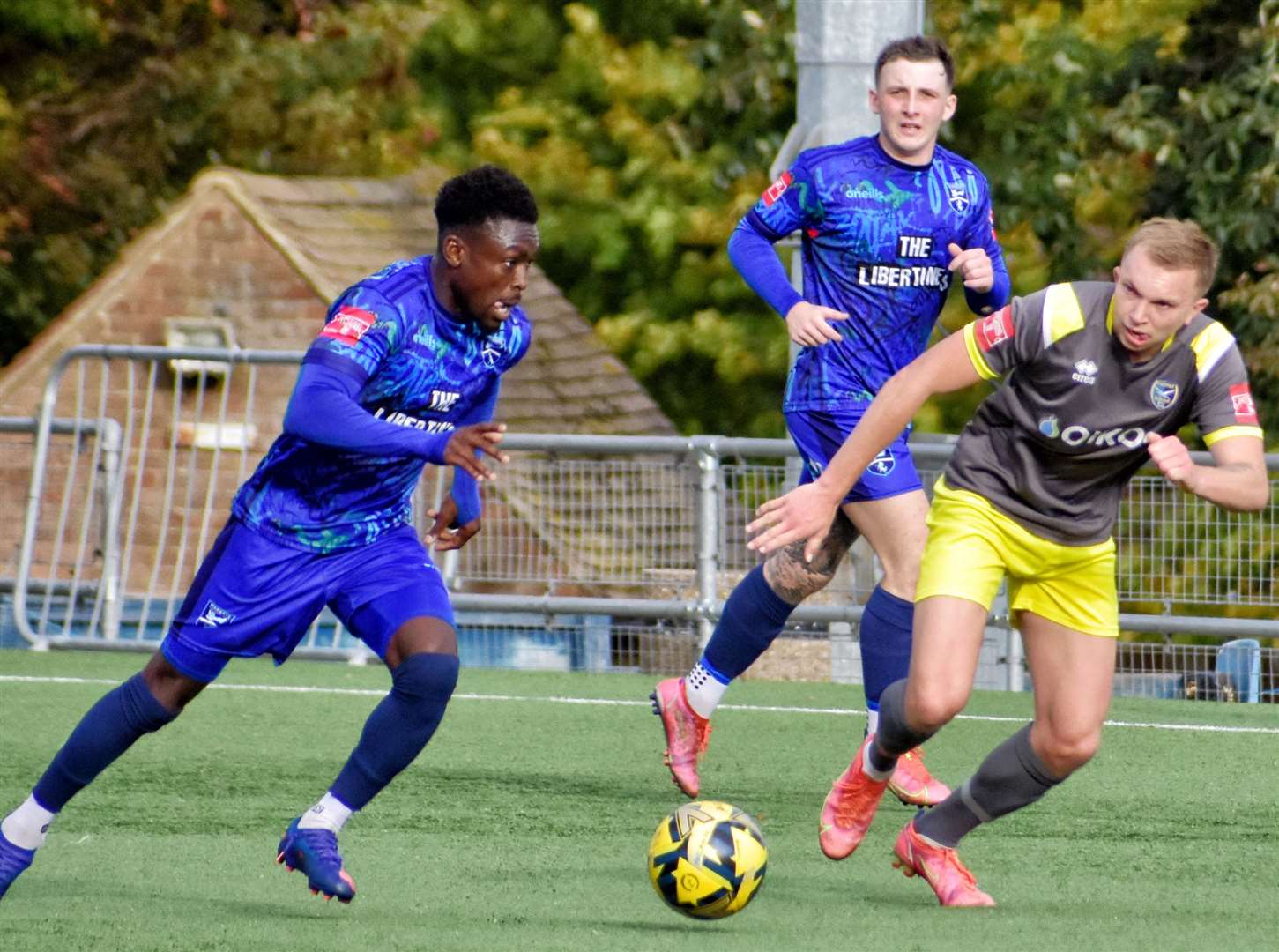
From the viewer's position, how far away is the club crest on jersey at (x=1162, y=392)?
19.9ft

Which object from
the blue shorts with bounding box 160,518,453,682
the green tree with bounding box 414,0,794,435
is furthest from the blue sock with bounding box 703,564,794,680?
the green tree with bounding box 414,0,794,435

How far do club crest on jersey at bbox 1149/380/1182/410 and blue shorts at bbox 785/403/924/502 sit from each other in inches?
59.6

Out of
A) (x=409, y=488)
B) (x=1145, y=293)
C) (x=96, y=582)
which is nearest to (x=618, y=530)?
(x=96, y=582)

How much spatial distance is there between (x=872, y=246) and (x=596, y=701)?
395cm

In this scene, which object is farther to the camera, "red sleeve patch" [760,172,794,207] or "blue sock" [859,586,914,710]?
"red sleeve patch" [760,172,794,207]

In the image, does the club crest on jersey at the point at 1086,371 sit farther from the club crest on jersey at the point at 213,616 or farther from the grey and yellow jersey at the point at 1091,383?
the club crest on jersey at the point at 213,616

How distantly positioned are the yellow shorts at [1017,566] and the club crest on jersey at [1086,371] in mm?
444

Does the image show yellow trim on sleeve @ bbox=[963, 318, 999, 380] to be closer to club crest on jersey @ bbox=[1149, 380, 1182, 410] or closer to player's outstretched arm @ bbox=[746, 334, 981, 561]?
player's outstretched arm @ bbox=[746, 334, 981, 561]

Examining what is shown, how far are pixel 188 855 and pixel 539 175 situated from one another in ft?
53.6

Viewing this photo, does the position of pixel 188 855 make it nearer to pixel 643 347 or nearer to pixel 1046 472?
pixel 1046 472

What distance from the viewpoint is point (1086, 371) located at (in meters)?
6.08

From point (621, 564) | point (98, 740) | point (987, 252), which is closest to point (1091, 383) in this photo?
point (987, 252)

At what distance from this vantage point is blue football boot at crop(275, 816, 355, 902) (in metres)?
6.04

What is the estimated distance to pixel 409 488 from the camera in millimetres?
6730
